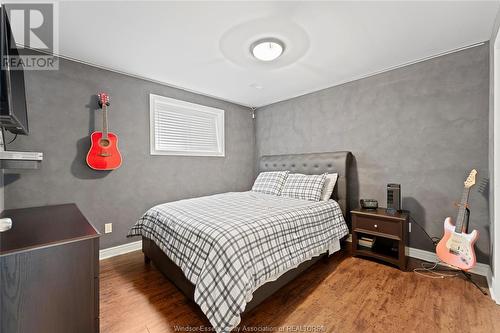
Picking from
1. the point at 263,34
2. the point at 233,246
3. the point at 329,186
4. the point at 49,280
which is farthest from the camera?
the point at 329,186

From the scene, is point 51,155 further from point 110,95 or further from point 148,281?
point 148,281

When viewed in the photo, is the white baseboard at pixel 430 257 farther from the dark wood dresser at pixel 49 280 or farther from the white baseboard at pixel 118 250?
the white baseboard at pixel 118 250

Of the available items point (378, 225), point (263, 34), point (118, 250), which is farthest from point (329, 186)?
point (118, 250)

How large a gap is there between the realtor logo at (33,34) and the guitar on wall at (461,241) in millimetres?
3797

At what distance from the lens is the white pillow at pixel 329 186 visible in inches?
112

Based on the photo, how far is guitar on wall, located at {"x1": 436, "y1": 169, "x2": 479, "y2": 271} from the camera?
76.2 inches

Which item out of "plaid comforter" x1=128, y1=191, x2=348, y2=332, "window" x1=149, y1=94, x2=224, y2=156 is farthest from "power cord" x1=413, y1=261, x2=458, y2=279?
"window" x1=149, y1=94, x2=224, y2=156

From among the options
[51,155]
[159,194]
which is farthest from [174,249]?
[51,155]

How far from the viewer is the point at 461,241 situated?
6.54 ft

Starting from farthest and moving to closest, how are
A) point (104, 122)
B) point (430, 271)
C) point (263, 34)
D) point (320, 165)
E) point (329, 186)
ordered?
point (320, 165) < point (329, 186) < point (104, 122) < point (430, 271) < point (263, 34)

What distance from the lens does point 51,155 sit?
2.30 m

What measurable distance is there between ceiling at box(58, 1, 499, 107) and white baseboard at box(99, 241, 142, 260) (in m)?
2.32

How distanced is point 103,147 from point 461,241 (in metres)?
3.98

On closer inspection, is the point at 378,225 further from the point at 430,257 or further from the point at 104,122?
the point at 104,122
